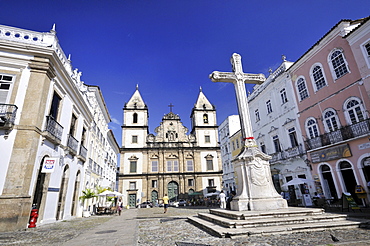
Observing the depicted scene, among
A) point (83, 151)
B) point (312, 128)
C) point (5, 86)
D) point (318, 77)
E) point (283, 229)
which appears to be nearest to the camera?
point (283, 229)

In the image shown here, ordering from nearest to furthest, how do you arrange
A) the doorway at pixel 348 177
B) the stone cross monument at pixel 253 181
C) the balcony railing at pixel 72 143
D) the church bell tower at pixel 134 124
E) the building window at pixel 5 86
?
the stone cross monument at pixel 253 181 → the building window at pixel 5 86 → the doorway at pixel 348 177 → the balcony railing at pixel 72 143 → the church bell tower at pixel 134 124

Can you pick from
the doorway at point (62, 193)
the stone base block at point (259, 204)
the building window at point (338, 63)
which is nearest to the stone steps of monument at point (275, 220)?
the stone base block at point (259, 204)

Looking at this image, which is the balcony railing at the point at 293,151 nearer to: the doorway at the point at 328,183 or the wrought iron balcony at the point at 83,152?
the doorway at the point at 328,183

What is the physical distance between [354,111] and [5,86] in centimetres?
1852

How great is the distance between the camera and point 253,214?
601 centimetres

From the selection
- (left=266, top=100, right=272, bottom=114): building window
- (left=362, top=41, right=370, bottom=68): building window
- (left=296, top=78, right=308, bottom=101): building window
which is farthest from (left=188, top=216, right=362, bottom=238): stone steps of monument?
(left=266, top=100, right=272, bottom=114): building window

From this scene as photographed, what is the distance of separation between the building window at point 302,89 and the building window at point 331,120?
96.0 inches

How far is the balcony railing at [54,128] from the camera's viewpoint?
10303 mm

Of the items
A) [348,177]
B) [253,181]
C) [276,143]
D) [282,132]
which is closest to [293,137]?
[282,132]

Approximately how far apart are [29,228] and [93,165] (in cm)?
1175

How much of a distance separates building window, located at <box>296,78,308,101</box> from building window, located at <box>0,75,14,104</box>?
18.4 metres

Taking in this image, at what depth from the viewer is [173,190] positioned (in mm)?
36406

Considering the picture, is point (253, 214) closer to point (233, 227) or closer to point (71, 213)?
point (233, 227)

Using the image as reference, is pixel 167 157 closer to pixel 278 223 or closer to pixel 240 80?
pixel 240 80
